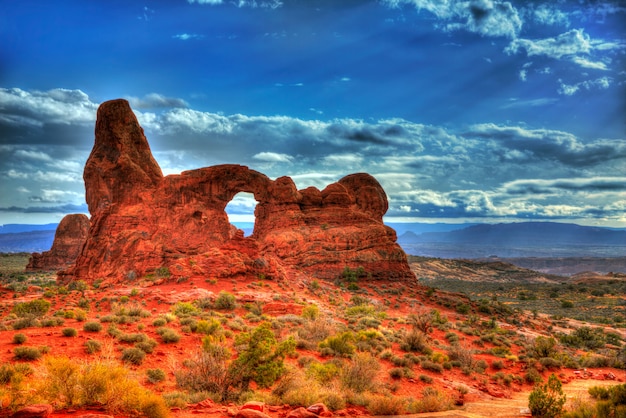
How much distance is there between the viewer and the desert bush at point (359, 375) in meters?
11.3

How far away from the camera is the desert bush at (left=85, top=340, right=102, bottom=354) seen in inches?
483

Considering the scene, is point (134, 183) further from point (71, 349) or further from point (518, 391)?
point (518, 391)

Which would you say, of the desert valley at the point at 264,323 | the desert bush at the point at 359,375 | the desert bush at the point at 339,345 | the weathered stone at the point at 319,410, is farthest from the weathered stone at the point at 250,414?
the desert bush at the point at 339,345

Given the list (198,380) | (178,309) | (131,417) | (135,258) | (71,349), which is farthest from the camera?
(135,258)

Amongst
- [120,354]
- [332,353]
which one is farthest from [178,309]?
[332,353]

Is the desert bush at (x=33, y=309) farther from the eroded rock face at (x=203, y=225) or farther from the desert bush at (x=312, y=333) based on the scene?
the desert bush at (x=312, y=333)

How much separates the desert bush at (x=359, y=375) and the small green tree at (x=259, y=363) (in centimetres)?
195

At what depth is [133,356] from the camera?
1220cm

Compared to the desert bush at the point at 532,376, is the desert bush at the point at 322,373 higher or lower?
higher

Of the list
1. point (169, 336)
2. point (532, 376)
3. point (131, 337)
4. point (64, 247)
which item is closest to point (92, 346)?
point (131, 337)

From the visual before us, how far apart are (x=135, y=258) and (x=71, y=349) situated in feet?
74.6

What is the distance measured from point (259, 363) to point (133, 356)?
443 cm

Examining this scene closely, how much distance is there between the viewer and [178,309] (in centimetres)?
1997

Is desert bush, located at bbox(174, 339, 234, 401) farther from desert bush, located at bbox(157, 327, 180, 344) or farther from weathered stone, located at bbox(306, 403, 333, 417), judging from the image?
desert bush, located at bbox(157, 327, 180, 344)
